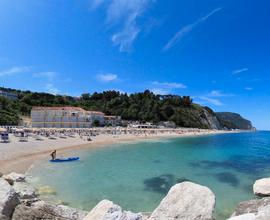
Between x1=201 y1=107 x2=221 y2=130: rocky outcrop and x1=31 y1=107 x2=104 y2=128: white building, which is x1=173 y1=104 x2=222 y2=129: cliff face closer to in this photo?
x1=201 y1=107 x2=221 y2=130: rocky outcrop

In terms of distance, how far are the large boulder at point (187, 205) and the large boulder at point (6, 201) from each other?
11.6ft

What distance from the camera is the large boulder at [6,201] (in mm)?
6219

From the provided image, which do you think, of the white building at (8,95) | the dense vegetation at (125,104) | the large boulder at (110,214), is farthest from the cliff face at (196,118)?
the large boulder at (110,214)

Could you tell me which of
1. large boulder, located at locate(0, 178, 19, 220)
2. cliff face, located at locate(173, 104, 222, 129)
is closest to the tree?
cliff face, located at locate(173, 104, 222, 129)

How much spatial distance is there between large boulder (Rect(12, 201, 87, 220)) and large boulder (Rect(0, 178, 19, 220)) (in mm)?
149

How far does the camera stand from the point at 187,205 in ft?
19.6

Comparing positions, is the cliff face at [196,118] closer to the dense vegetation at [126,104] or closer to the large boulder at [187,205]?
the dense vegetation at [126,104]

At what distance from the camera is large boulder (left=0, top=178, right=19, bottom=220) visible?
6.22 meters

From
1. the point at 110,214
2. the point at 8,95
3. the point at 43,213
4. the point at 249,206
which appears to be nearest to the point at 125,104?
the point at 8,95

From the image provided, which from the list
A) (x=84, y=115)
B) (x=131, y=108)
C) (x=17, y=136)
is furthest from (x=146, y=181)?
(x=131, y=108)

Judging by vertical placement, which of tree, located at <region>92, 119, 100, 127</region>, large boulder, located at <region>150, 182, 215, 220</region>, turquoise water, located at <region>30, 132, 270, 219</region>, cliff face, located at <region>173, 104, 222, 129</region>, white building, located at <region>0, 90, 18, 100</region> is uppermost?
white building, located at <region>0, 90, 18, 100</region>

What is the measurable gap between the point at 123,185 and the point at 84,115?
73718mm

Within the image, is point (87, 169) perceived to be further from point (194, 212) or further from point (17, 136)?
point (17, 136)

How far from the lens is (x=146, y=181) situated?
1798 cm
